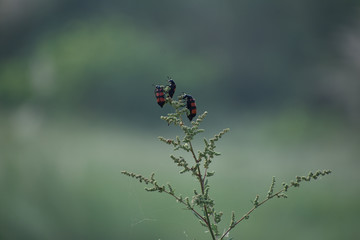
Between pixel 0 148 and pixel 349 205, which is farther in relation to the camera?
pixel 0 148

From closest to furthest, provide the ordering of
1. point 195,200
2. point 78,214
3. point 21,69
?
point 195,200
point 78,214
point 21,69

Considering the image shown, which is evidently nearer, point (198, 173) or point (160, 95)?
point (198, 173)

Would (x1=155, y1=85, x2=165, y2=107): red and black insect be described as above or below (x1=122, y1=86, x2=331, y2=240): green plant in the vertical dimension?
above

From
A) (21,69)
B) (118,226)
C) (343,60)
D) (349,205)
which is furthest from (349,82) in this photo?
(21,69)

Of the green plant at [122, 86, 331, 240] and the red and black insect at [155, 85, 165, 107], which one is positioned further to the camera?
the red and black insect at [155, 85, 165, 107]

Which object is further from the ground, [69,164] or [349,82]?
[349,82]

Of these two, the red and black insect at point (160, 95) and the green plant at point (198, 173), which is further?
the red and black insect at point (160, 95)

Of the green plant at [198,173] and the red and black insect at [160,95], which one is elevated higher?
the red and black insect at [160,95]

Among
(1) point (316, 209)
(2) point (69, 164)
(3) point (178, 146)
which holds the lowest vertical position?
(3) point (178, 146)

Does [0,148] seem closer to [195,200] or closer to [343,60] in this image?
[343,60]

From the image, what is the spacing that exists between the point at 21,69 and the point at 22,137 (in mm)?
1236

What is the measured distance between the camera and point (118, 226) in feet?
17.6

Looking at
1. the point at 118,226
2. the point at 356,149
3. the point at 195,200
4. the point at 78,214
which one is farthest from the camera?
the point at 356,149

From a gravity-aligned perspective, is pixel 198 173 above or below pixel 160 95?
below
